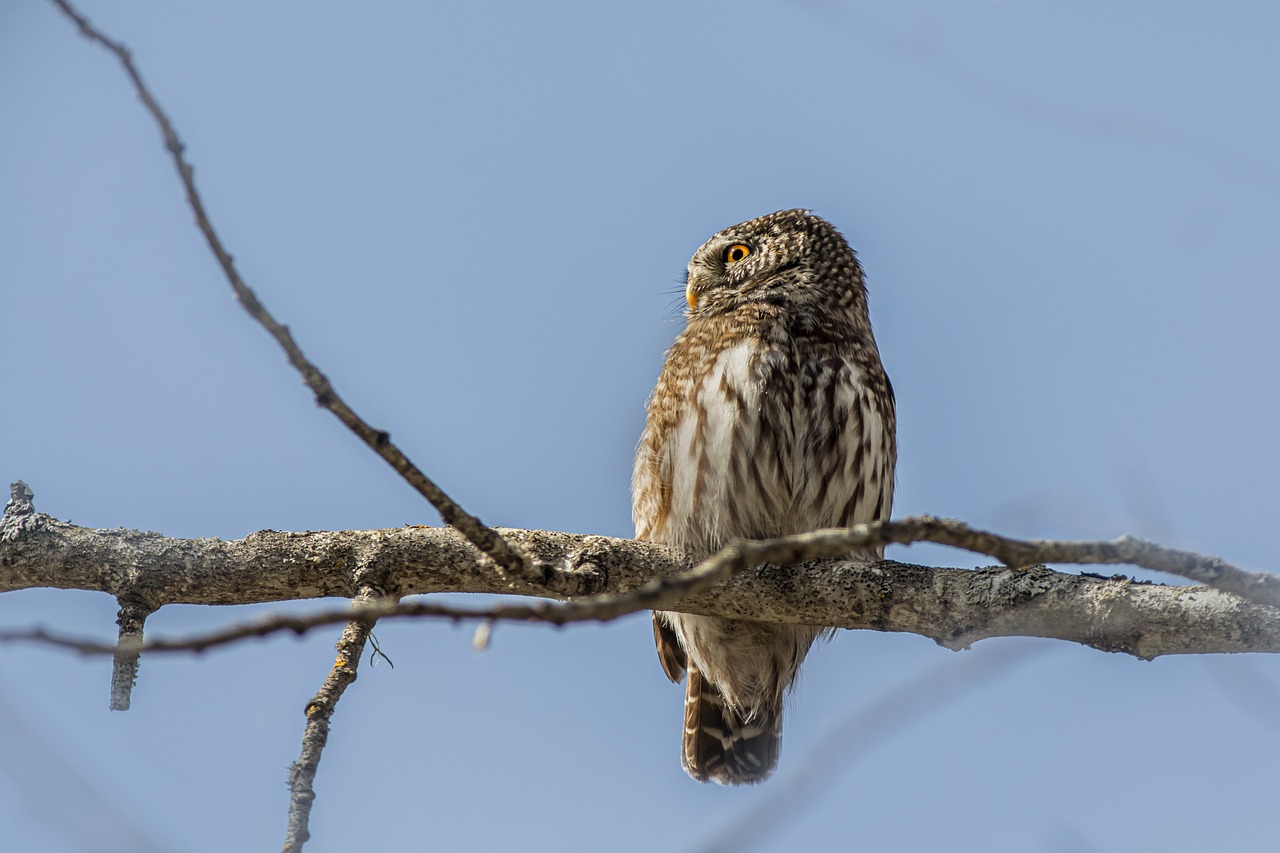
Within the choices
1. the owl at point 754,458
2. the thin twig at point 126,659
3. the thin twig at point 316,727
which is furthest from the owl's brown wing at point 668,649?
the thin twig at point 126,659

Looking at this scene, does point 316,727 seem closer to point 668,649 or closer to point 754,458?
point 754,458

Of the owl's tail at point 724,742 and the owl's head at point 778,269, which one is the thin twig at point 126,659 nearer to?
the owl's tail at point 724,742

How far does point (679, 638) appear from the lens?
5047 mm

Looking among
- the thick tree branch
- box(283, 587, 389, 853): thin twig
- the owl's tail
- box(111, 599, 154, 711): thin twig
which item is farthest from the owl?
box(111, 599, 154, 711): thin twig

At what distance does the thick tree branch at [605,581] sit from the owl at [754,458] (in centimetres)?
58

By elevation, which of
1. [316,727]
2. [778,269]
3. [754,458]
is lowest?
[316,727]

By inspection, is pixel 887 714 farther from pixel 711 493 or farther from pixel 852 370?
pixel 852 370

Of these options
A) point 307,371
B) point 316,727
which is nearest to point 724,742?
point 316,727

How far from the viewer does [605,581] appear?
3.64m

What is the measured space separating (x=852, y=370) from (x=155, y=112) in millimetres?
3145

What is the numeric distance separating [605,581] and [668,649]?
5.37 feet

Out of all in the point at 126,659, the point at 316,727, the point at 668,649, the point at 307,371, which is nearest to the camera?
the point at 307,371

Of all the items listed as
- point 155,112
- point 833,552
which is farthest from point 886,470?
point 155,112

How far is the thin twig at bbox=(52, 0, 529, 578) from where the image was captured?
1.97m
